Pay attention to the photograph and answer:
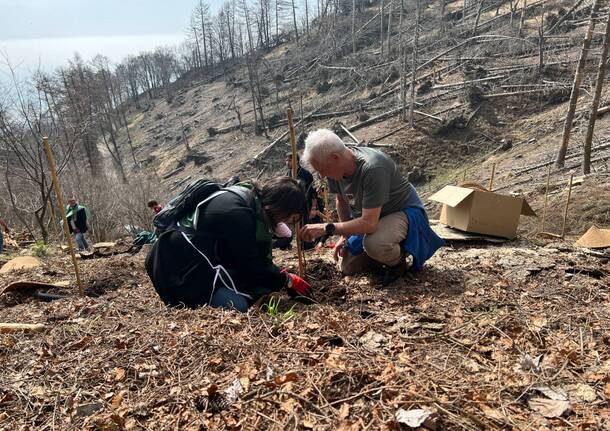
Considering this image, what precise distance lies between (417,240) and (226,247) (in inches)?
62.1

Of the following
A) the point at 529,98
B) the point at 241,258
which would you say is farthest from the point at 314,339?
the point at 529,98

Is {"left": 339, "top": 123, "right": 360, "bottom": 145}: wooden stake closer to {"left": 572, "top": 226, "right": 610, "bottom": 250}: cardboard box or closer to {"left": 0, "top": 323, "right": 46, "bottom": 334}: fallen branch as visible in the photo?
{"left": 572, "top": 226, "right": 610, "bottom": 250}: cardboard box

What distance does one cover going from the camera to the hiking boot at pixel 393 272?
3.63 metres

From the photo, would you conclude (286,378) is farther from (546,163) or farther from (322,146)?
(546,163)

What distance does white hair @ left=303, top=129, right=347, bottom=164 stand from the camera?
329 cm

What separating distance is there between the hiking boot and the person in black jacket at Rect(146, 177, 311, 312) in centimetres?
95

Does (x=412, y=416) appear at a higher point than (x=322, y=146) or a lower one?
lower

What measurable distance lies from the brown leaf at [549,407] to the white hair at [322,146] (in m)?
2.07

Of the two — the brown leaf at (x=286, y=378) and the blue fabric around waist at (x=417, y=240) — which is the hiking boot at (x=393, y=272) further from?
the brown leaf at (x=286, y=378)

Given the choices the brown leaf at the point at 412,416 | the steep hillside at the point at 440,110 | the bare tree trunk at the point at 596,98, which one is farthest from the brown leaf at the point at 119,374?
the bare tree trunk at the point at 596,98

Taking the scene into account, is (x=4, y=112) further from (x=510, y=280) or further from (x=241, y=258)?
(x=510, y=280)

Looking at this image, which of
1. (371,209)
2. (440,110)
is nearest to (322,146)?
(371,209)

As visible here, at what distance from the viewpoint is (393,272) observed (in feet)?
12.3

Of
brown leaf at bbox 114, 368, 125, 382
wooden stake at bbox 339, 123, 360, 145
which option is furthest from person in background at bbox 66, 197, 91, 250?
wooden stake at bbox 339, 123, 360, 145
